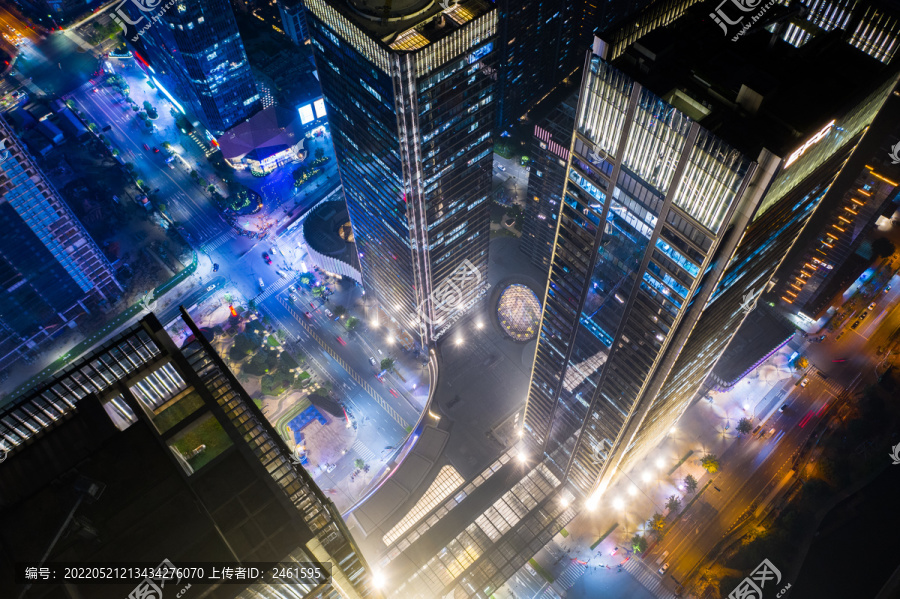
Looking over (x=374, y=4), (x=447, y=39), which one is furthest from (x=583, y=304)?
(x=374, y=4)

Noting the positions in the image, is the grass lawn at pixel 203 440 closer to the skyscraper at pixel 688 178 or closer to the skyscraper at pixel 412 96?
the skyscraper at pixel 688 178

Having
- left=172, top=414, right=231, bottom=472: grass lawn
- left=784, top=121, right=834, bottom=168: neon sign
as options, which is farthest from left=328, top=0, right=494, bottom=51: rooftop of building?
left=172, top=414, right=231, bottom=472: grass lawn

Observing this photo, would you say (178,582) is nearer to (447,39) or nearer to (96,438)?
(96,438)

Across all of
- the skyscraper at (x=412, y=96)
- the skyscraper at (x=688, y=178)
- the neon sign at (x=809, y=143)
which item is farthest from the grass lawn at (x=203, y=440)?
the skyscraper at (x=412, y=96)

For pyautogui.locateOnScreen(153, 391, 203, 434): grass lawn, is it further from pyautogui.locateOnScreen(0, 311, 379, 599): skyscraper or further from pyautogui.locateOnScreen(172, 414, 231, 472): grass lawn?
pyautogui.locateOnScreen(172, 414, 231, 472): grass lawn

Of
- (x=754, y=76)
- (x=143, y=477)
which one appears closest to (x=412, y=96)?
(x=754, y=76)
